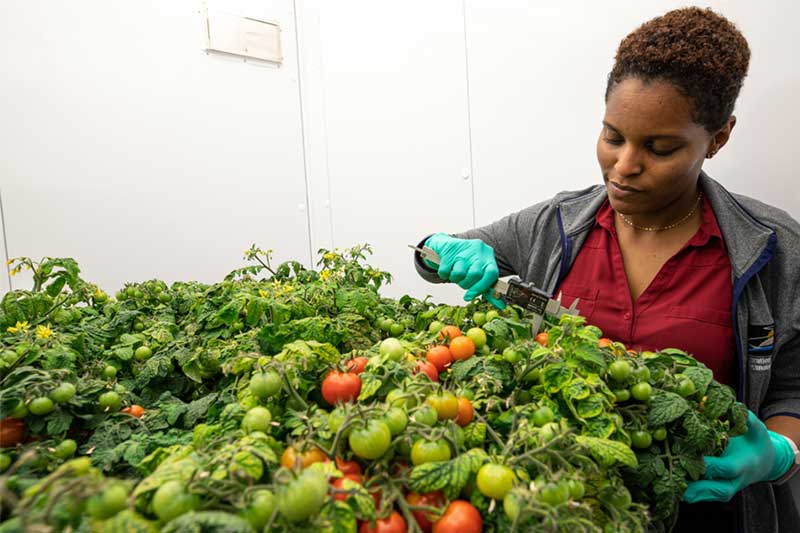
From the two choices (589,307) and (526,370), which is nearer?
(526,370)

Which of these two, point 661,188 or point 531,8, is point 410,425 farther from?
point 531,8

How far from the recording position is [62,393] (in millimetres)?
719

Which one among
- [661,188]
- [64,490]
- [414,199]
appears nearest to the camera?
[64,490]

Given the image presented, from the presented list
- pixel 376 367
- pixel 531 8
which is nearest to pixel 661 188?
pixel 376 367

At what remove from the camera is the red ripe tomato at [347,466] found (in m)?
0.55

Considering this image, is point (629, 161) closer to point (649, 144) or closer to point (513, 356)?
point (649, 144)

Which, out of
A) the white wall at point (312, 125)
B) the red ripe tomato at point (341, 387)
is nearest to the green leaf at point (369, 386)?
the red ripe tomato at point (341, 387)

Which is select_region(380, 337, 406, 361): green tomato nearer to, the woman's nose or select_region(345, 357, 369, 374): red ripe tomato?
select_region(345, 357, 369, 374): red ripe tomato

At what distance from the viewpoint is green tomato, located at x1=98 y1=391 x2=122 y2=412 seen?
2.62ft

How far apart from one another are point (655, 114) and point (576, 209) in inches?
21.9

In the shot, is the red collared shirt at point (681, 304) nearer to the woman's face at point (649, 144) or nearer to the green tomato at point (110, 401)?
the woman's face at point (649, 144)

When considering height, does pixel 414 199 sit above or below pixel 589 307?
above

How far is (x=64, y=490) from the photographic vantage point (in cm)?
37

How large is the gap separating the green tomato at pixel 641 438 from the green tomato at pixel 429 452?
355 millimetres
